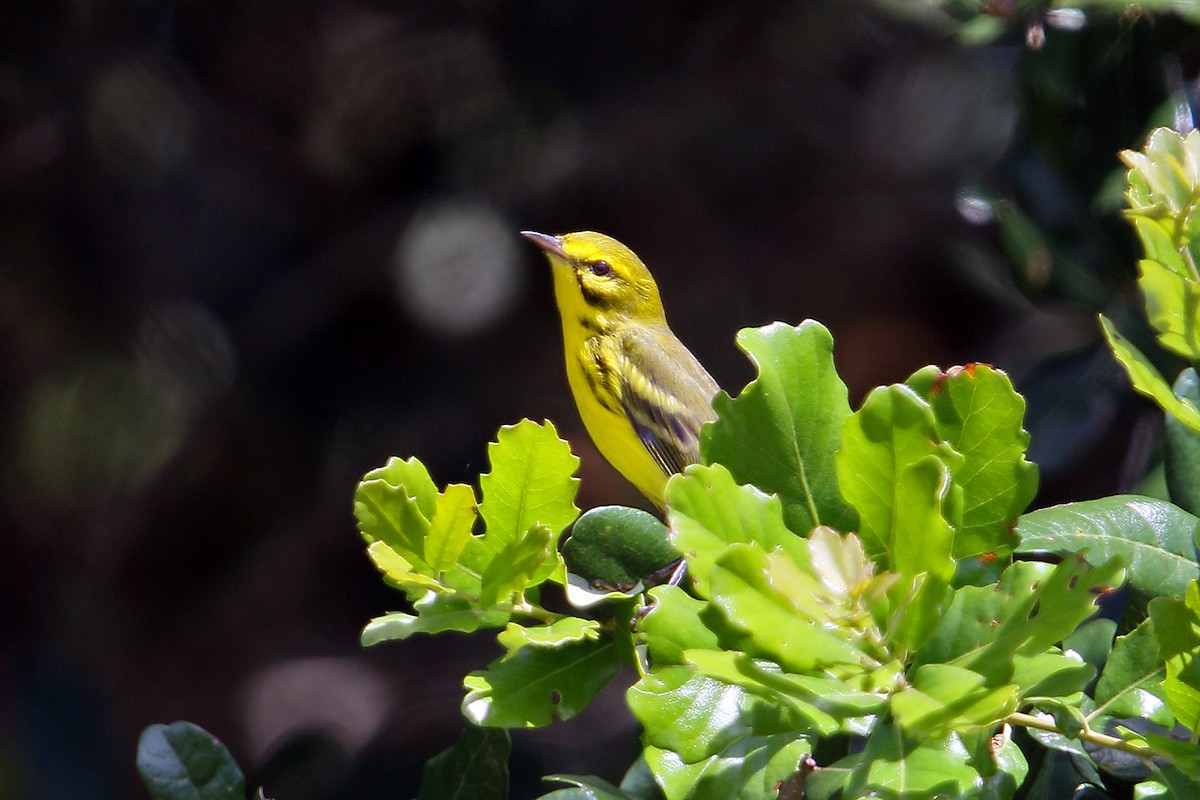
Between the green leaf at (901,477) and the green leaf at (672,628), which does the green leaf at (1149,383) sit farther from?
the green leaf at (672,628)

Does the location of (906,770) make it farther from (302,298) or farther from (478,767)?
(302,298)

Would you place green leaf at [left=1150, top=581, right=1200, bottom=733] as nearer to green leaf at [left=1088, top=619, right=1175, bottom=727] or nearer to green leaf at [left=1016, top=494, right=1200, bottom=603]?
green leaf at [left=1088, top=619, right=1175, bottom=727]

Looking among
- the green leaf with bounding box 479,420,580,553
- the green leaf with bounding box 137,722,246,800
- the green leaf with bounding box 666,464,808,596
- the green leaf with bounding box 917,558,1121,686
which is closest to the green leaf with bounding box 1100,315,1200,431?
the green leaf with bounding box 917,558,1121,686

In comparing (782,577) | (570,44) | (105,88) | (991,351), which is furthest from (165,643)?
(782,577)

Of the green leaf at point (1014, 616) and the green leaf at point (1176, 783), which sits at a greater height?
the green leaf at point (1014, 616)

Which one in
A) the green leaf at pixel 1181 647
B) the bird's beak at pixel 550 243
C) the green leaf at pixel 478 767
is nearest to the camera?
the green leaf at pixel 1181 647

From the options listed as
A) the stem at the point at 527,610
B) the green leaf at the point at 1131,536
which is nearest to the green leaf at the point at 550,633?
the stem at the point at 527,610

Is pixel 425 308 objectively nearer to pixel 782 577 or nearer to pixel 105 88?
pixel 105 88

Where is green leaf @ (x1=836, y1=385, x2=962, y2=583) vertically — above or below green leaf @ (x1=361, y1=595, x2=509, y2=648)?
above
